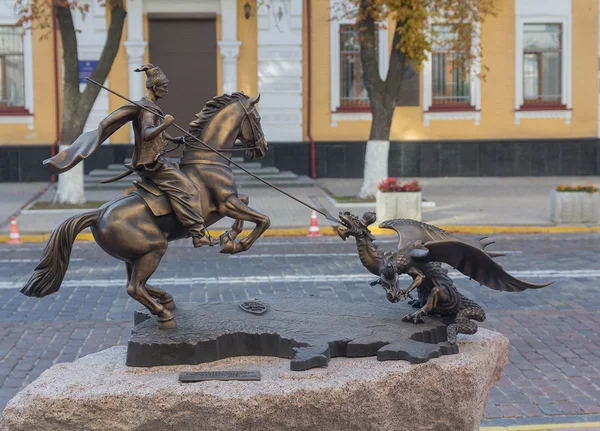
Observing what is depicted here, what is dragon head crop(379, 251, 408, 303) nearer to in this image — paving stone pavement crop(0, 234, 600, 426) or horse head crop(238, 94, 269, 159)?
horse head crop(238, 94, 269, 159)

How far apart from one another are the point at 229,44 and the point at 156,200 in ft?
61.9

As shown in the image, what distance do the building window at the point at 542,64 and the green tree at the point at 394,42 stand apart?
253 inches

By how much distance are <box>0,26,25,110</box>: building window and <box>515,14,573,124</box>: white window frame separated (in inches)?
544

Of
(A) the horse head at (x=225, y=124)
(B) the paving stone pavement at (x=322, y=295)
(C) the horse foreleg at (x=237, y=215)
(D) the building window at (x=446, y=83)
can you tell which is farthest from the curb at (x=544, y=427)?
(D) the building window at (x=446, y=83)

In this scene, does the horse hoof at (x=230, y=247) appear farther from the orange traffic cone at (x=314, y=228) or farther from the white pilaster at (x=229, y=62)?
the white pilaster at (x=229, y=62)

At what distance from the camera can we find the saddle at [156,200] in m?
5.44

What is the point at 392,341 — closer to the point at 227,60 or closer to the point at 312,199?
the point at 312,199

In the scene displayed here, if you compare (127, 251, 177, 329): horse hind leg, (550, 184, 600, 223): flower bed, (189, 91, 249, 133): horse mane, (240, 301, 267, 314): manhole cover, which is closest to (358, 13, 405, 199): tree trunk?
(550, 184, 600, 223): flower bed

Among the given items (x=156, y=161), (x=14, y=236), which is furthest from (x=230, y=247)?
(x=14, y=236)

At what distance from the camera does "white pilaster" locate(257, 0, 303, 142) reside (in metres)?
24.0

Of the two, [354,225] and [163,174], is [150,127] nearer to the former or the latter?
[163,174]

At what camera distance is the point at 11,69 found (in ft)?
78.6

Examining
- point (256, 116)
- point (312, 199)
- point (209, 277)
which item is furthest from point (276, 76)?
point (256, 116)

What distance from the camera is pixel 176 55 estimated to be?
2414cm
